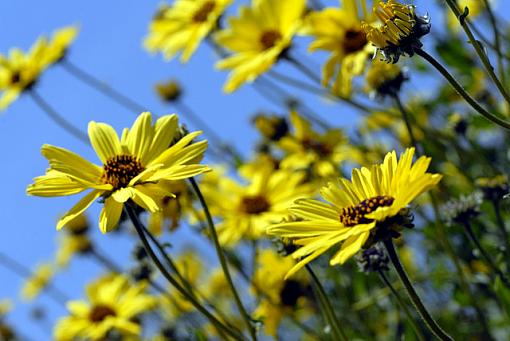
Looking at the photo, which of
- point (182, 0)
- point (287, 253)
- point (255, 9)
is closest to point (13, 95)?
point (182, 0)

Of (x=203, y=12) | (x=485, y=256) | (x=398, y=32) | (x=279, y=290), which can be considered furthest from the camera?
(x=203, y=12)

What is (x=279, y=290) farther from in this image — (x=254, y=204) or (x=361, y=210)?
(x=361, y=210)

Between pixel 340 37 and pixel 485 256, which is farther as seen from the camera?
pixel 340 37

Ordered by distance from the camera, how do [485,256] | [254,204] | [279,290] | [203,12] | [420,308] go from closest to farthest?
[420,308]
[485,256]
[279,290]
[254,204]
[203,12]

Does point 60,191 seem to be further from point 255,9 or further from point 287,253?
point 255,9

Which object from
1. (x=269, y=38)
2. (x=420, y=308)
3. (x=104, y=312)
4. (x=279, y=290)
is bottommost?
(x=420, y=308)

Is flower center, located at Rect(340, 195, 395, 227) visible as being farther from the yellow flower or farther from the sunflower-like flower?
the yellow flower

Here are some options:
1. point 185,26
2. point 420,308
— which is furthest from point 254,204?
point 420,308

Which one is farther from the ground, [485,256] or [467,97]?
[467,97]
